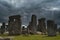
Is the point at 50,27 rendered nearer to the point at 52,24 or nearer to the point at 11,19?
the point at 52,24

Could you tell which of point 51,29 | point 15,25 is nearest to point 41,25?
point 15,25

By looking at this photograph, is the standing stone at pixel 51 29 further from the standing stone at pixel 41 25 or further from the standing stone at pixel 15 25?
the standing stone at pixel 41 25

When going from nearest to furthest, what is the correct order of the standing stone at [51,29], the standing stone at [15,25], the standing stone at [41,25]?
1. the standing stone at [51,29]
2. the standing stone at [15,25]
3. the standing stone at [41,25]

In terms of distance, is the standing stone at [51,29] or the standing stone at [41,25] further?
the standing stone at [41,25]

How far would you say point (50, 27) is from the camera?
35.7 metres

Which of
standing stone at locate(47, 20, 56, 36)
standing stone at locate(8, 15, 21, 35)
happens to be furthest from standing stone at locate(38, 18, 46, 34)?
standing stone at locate(47, 20, 56, 36)

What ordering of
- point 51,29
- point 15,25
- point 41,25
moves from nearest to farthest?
point 51,29 < point 15,25 < point 41,25

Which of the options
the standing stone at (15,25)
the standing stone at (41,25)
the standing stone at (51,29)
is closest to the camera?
the standing stone at (51,29)

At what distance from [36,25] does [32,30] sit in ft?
14.2

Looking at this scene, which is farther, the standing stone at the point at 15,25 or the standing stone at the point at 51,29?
the standing stone at the point at 15,25

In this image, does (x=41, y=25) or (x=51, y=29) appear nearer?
(x=51, y=29)

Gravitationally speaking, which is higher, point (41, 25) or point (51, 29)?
point (41, 25)

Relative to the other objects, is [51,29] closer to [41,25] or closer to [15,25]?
[15,25]

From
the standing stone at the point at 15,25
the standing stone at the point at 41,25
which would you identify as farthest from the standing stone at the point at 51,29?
the standing stone at the point at 41,25
